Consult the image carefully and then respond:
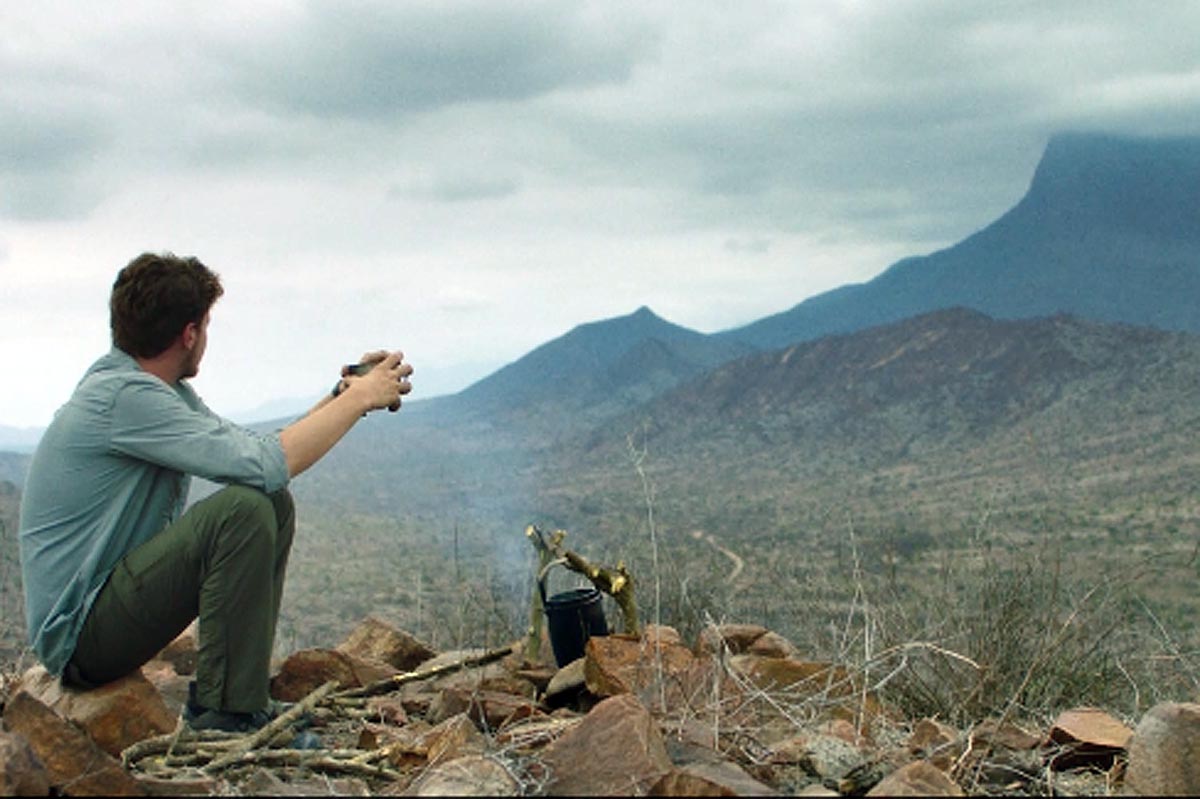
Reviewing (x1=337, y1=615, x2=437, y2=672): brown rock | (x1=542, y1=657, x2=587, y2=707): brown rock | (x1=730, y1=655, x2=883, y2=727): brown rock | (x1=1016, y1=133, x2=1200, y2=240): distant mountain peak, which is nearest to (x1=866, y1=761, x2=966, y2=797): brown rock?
(x1=730, y1=655, x2=883, y2=727): brown rock

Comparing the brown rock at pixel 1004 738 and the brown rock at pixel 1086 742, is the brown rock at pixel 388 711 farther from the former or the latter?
the brown rock at pixel 1086 742

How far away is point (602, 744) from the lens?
9.78ft

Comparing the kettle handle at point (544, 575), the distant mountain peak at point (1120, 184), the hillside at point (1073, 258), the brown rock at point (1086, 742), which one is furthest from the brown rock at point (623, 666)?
the distant mountain peak at point (1120, 184)

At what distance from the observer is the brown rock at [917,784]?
2.74 metres

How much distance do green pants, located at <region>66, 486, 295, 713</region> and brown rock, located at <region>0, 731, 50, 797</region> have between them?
694mm

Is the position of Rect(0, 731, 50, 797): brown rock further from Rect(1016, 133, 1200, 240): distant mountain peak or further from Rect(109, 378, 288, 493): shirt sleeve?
Rect(1016, 133, 1200, 240): distant mountain peak

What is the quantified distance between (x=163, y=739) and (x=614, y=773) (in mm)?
1356

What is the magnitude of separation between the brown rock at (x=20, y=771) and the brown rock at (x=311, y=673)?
6.34 ft

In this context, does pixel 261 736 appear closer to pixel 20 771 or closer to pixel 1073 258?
pixel 20 771

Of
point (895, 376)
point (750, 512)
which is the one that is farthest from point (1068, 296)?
point (750, 512)

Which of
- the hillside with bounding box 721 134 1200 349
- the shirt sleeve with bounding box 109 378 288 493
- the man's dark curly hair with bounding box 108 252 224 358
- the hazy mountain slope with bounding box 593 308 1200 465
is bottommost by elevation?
the hazy mountain slope with bounding box 593 308 1200 465

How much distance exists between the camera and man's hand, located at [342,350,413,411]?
3.93 m

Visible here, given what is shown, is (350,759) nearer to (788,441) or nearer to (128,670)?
(128,670)

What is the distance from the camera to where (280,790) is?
9.55 feet
